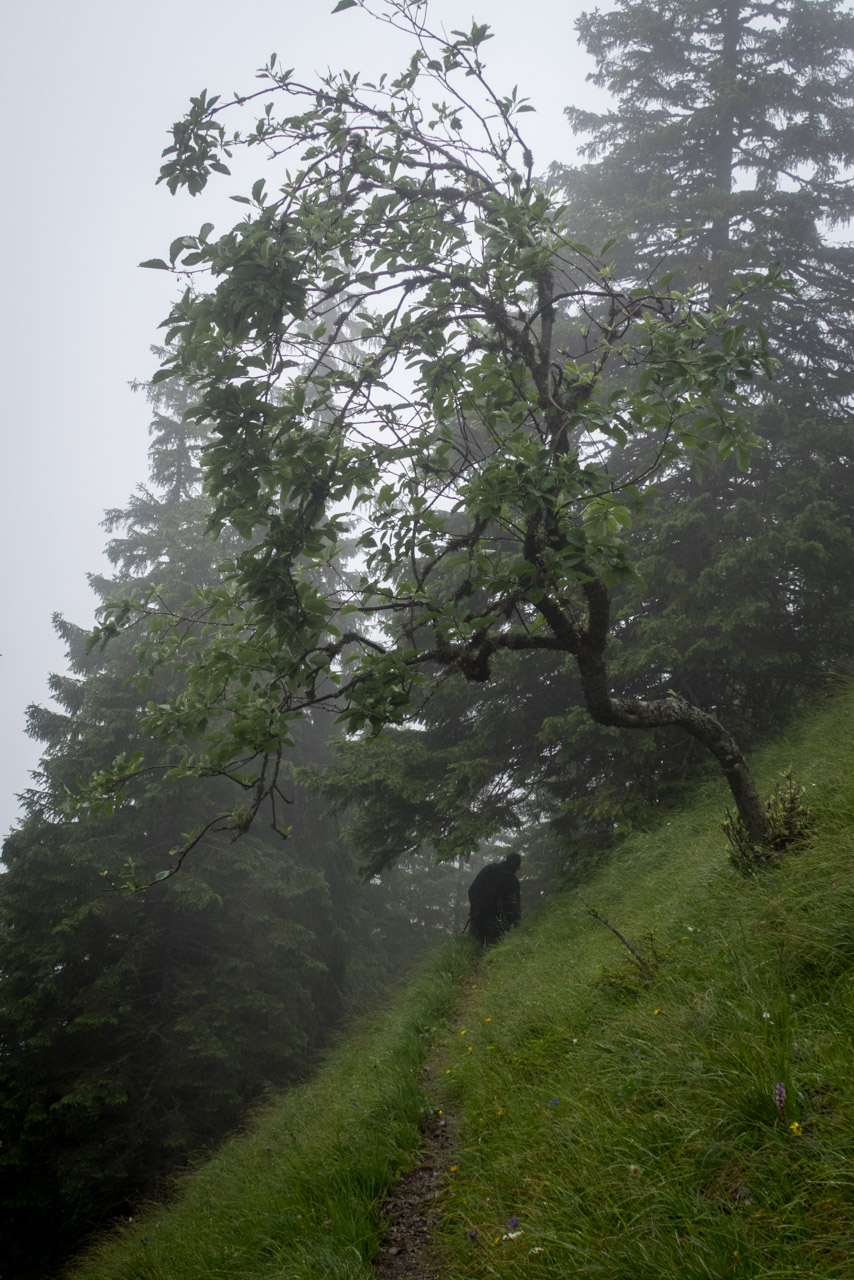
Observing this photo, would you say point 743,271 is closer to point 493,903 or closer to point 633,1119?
point 493,903

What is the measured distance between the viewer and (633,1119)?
254cm

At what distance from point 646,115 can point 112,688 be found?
1547cm

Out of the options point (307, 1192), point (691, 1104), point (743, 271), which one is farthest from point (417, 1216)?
point (743, 271)

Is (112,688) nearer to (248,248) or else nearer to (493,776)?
(493,776)

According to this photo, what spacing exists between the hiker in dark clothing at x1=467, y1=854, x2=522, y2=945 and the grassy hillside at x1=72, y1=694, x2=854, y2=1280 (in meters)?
4.14

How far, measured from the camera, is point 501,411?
393 centimetres

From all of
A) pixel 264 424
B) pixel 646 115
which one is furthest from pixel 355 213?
pixel 646 115

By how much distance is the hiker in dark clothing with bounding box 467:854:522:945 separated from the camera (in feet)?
32.6

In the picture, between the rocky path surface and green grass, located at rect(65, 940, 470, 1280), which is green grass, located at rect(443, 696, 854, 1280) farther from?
green grass, located at rect(65, 940, 470, 1280)

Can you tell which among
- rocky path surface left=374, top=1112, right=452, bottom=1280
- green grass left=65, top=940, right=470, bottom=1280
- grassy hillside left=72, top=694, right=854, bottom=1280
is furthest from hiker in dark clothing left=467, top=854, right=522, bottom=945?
rocky path surface left=374, top=1112, right=452, bottom=1280

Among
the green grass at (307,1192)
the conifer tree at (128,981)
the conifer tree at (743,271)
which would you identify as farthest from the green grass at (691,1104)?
the conifer tree at (128,981)

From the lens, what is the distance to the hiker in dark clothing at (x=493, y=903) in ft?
32.6

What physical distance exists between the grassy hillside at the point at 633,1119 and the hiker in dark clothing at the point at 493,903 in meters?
4.14

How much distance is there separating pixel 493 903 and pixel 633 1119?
789 cm
